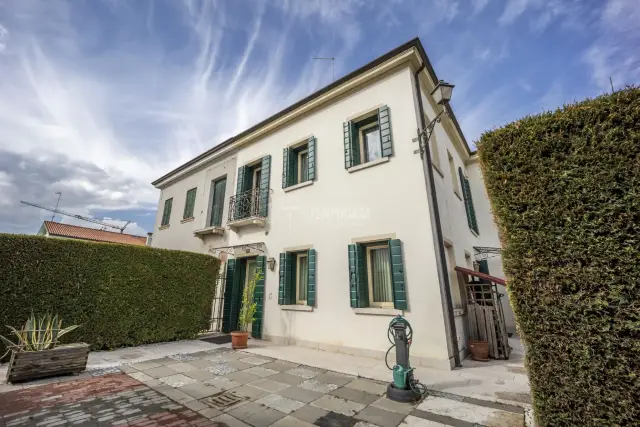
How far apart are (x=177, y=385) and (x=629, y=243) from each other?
567cm

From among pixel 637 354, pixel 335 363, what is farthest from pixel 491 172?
pixel 335 363

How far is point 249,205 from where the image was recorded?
9195 mm

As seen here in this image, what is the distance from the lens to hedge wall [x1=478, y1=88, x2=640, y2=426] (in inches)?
80.5

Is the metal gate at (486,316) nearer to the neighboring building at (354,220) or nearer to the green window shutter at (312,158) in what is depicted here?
the neighboring building at (354,220)

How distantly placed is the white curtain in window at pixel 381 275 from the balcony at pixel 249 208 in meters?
4.02

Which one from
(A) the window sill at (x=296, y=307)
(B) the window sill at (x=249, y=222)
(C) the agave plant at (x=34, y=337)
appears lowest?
(C) the agave plant at (x=34, y=337)

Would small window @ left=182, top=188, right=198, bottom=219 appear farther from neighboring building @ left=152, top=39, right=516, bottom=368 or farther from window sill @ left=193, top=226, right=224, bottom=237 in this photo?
neighboring building @ left=152, top=39, right=516, bottom=368

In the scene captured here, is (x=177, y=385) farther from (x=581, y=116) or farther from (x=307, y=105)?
(x=307, y=105)

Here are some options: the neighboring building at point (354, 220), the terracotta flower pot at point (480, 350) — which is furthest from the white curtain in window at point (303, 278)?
the terracotta flower pot at point (480, 350)

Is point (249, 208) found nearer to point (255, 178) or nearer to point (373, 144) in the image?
point (255, 178)

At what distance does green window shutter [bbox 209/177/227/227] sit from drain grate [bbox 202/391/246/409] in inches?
300

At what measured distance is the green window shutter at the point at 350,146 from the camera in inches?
276

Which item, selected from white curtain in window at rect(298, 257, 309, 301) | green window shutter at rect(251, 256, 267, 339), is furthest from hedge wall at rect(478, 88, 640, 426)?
green window shutter at rect(251, 256, 267, 339)

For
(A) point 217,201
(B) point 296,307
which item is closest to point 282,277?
(B) point 296,307
